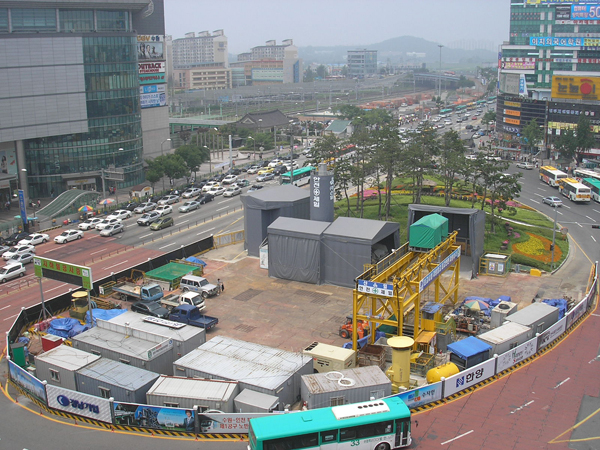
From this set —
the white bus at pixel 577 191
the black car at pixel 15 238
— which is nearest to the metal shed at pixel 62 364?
the black car at pixel 15 238

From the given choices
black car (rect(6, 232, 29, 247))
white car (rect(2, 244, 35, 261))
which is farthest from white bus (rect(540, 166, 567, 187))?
black car (rect(6, 232, 29, 247))

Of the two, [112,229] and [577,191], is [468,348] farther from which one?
[577,191]

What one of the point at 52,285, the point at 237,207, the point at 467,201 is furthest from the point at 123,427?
the point at 467,201

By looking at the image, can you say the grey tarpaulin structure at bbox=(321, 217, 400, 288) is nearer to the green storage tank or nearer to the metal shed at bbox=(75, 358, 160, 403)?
the green storage tank

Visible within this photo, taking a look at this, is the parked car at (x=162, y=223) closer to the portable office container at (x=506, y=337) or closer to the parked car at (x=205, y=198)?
the parked car at (x=205, y=198)

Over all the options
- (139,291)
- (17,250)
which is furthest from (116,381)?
(17,250)

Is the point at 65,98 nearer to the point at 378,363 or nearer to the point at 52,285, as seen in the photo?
the point at 52,285
